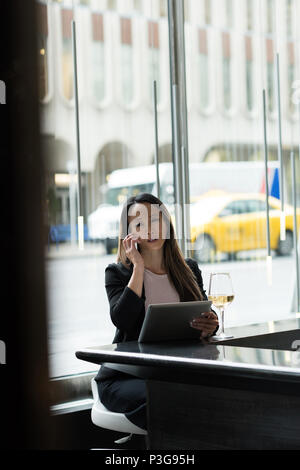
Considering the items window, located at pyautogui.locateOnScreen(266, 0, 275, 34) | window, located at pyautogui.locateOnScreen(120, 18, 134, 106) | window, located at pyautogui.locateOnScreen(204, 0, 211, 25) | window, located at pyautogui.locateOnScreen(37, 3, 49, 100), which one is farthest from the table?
window, located at pyautogui.locateOnScreen(266, 0, 275, 34)

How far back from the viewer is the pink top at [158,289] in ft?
10.3

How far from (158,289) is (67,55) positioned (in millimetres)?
1311

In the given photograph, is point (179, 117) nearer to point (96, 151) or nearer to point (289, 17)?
point (96, 151)

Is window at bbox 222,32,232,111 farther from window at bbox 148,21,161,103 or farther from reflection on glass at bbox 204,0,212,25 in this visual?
window at bbox 148,21,161,103

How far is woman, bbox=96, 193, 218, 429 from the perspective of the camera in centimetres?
296

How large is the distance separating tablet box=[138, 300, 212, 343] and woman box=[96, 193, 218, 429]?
0.30 m

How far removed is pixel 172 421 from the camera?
2428 mm

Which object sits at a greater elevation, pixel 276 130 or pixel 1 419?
pixel 276 130

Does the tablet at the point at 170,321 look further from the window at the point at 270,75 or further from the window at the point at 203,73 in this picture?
the window at the point at 270,75

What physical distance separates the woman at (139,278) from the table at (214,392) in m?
0.37

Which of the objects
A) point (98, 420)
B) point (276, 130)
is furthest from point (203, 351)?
point (276, 130)

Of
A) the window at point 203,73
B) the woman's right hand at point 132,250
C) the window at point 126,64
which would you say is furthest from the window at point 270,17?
the woman's right hand at point 132,250
